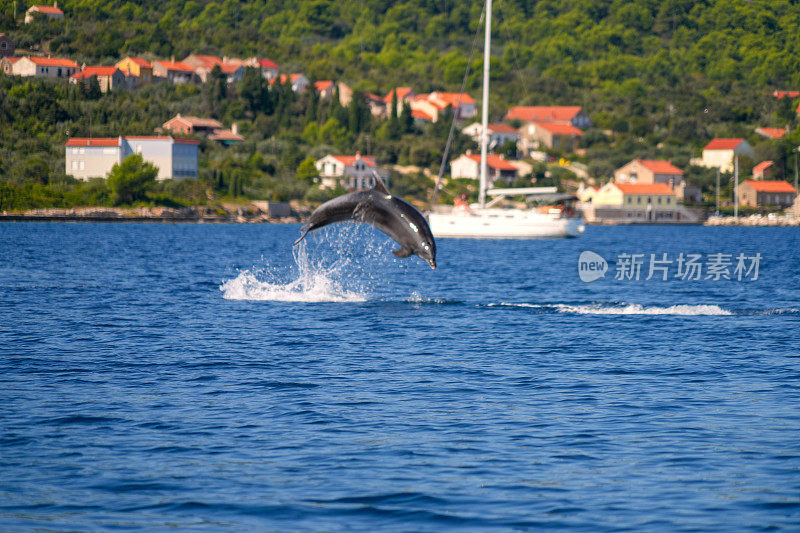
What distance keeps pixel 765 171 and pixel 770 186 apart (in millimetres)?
12338

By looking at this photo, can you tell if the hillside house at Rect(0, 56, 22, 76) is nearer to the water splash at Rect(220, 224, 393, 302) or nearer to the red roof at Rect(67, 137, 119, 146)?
the red roof at Rect(67, 137, 119, 146)

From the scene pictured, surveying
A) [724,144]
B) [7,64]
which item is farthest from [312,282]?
[7,64]

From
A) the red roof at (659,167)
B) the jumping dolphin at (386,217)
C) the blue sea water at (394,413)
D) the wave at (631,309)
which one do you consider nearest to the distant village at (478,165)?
the red roof at (659,167)

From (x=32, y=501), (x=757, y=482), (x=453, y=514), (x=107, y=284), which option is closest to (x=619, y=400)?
(x=757, y=482)

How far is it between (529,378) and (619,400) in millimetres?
2847

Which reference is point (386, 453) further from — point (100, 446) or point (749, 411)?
point (749, 411)

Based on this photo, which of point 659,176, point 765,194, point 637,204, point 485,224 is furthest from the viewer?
point 765,194

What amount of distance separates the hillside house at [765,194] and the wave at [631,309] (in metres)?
147

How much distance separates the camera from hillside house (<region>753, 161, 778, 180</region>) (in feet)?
620

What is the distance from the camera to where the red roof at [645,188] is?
168625mm

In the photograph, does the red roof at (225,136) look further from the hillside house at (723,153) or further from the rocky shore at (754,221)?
the hillside house at (723,153)

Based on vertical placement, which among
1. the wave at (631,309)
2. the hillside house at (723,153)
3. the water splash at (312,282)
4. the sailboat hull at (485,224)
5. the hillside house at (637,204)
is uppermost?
the hillside house at (723,153)

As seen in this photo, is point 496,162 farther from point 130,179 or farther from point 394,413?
point 394,413

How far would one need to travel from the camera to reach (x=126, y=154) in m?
146
